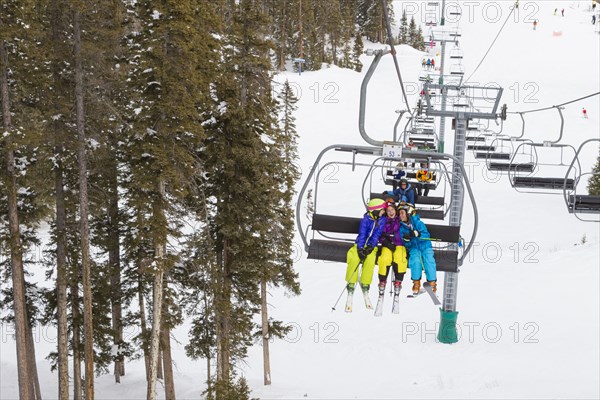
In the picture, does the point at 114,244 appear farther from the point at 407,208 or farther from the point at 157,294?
the point at 407,208

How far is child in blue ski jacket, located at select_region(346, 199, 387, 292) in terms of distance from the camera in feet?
34.4

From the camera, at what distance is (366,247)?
413 inches

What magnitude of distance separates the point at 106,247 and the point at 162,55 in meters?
7.31

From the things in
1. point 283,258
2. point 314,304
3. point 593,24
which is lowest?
point 314,304

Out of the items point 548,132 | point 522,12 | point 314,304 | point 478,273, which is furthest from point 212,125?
point 522,12

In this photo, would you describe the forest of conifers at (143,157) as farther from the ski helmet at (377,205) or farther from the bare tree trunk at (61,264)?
the ski helmet at (377,205)

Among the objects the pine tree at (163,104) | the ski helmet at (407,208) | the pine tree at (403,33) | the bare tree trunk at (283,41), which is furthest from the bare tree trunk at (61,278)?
the pine tree at (403,33)

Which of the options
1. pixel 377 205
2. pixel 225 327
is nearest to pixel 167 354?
pixel 225 327

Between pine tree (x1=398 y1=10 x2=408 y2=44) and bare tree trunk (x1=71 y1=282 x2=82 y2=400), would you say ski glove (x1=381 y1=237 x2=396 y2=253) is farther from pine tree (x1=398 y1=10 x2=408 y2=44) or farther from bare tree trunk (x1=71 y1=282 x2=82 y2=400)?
pine tree (x1=398 y1=10 x2=408 y2=44)

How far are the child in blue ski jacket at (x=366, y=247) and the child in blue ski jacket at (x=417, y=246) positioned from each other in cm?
38

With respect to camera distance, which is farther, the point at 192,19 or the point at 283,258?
the point at 283,258

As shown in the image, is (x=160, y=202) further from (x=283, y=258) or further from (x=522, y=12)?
(x=522, y=12)

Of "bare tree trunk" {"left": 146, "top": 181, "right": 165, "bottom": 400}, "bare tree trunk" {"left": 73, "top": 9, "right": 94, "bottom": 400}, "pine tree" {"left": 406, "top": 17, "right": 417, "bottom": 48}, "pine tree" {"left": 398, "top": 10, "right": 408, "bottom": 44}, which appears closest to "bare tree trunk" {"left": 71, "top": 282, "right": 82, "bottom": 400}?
"bare tree trunk" {"left": 73, "top": 9, "right": 94, "bottom": 400}

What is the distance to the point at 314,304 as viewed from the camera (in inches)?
1176
